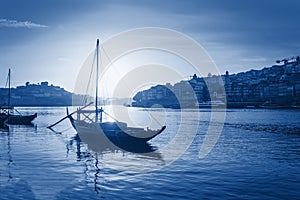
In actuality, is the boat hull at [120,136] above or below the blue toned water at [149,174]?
above

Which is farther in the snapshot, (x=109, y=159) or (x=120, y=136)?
(x=120, y=136)

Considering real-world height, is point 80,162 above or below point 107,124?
below

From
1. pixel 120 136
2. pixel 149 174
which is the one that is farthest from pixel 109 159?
pixel 120 136

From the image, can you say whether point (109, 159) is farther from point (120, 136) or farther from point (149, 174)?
point (120, 136)

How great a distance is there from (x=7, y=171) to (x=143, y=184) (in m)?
9.74

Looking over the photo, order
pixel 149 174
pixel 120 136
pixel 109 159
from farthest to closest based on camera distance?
pixel 120 136 < pixel 109 159 < pixel 149 174

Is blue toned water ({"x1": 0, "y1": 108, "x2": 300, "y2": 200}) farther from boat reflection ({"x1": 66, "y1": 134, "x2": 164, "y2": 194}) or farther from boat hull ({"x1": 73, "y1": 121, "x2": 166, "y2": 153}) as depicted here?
boat hull ({"x1": 73, "y1": 121, "x2": 166, "y2": 153})

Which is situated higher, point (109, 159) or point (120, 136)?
point (120, 136)

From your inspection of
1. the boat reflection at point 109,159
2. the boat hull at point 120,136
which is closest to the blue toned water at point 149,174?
the boat reflection at point 109,159

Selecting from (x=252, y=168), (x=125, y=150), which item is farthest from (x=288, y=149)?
(x=125, y=150)

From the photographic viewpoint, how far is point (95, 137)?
130 feet

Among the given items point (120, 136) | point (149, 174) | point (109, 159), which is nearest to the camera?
point (149, 174)

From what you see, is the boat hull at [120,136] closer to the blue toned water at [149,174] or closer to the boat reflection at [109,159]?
the boat reflection at [109,159]

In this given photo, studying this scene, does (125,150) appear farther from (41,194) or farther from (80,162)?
(41,194)
